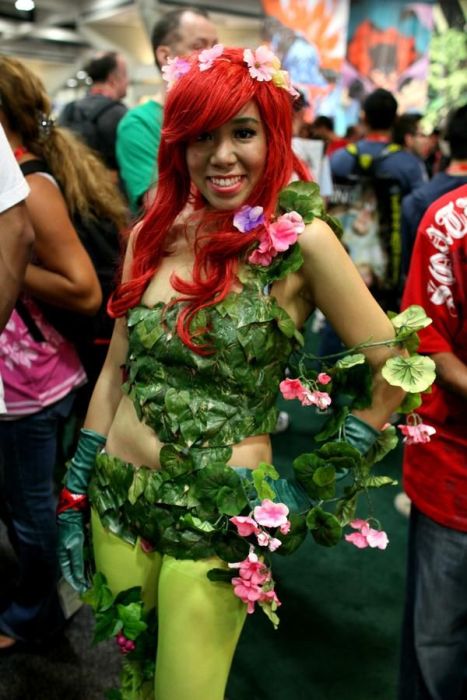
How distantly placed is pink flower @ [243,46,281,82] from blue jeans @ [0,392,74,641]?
109 centimetres

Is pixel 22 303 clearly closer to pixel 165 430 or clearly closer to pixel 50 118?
pixel 50 118

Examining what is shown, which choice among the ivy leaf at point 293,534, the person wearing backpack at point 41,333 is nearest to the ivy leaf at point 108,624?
the ivy leaf at point 293,534

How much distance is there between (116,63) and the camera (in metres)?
3.49

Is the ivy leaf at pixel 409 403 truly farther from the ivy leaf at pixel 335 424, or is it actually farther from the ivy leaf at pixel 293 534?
the ivy leaf at pixel 293 534

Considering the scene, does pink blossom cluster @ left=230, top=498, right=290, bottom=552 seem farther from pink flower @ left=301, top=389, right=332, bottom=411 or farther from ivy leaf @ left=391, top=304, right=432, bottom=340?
ivy leaf @ left=391, top=304, right=432, bottom=340

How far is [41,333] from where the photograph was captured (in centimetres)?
188

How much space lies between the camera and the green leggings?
124cm

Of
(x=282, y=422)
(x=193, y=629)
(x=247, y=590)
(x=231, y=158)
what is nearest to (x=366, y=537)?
(x=247, y=590)

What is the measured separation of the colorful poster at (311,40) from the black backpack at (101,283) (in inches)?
214

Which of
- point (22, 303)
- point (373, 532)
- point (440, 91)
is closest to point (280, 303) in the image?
point (373, 532)

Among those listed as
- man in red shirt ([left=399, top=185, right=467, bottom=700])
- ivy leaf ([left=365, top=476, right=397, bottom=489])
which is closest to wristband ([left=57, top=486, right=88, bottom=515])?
ivy leaf ([left=365, top=476, right=397, bottom=489])

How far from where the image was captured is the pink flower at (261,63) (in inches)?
46.6

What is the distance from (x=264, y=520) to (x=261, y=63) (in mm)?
767

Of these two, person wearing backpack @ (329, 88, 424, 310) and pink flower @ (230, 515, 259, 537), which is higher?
pink flower @ (230, 515, 259, 537)
